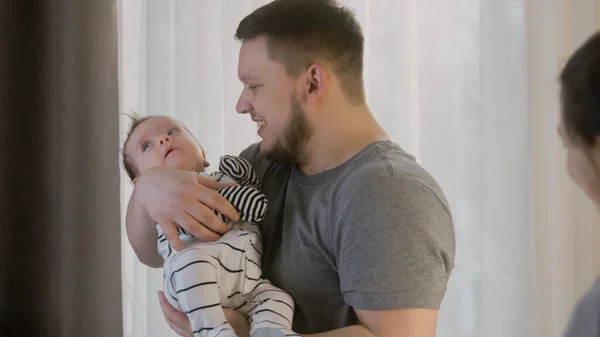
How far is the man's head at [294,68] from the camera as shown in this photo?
125 centimetres

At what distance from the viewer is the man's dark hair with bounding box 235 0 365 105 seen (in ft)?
4.11

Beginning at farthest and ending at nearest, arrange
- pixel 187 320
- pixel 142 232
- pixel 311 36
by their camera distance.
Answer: pixel 142 232 < pixel 311 36 < pixel 187 320

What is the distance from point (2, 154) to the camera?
164 centimetres

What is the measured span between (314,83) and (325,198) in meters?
0.22

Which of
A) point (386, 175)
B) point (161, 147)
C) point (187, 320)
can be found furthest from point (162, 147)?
point (386, 175)

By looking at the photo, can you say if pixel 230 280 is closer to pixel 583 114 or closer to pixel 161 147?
pixel 161 147

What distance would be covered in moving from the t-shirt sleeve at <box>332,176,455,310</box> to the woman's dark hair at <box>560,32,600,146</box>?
0.96 feet

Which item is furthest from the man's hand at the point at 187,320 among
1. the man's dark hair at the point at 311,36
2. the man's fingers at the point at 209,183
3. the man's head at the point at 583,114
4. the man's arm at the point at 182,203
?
the man's head at the point at 583,114

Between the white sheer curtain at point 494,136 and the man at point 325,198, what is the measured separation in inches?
12.7

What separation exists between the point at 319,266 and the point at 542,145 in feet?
2.22

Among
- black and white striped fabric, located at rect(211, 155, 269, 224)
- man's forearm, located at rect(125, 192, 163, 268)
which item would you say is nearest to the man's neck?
black and white striped fabric, located at rect(211, 155, 269, 224)

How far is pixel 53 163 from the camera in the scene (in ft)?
5.39

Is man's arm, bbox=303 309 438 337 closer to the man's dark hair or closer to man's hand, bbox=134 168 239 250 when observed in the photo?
man's hand, bbox=134 168 239 250

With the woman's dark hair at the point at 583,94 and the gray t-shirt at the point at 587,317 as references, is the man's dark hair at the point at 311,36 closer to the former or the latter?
the woman's dark hair at the point at 583,94
